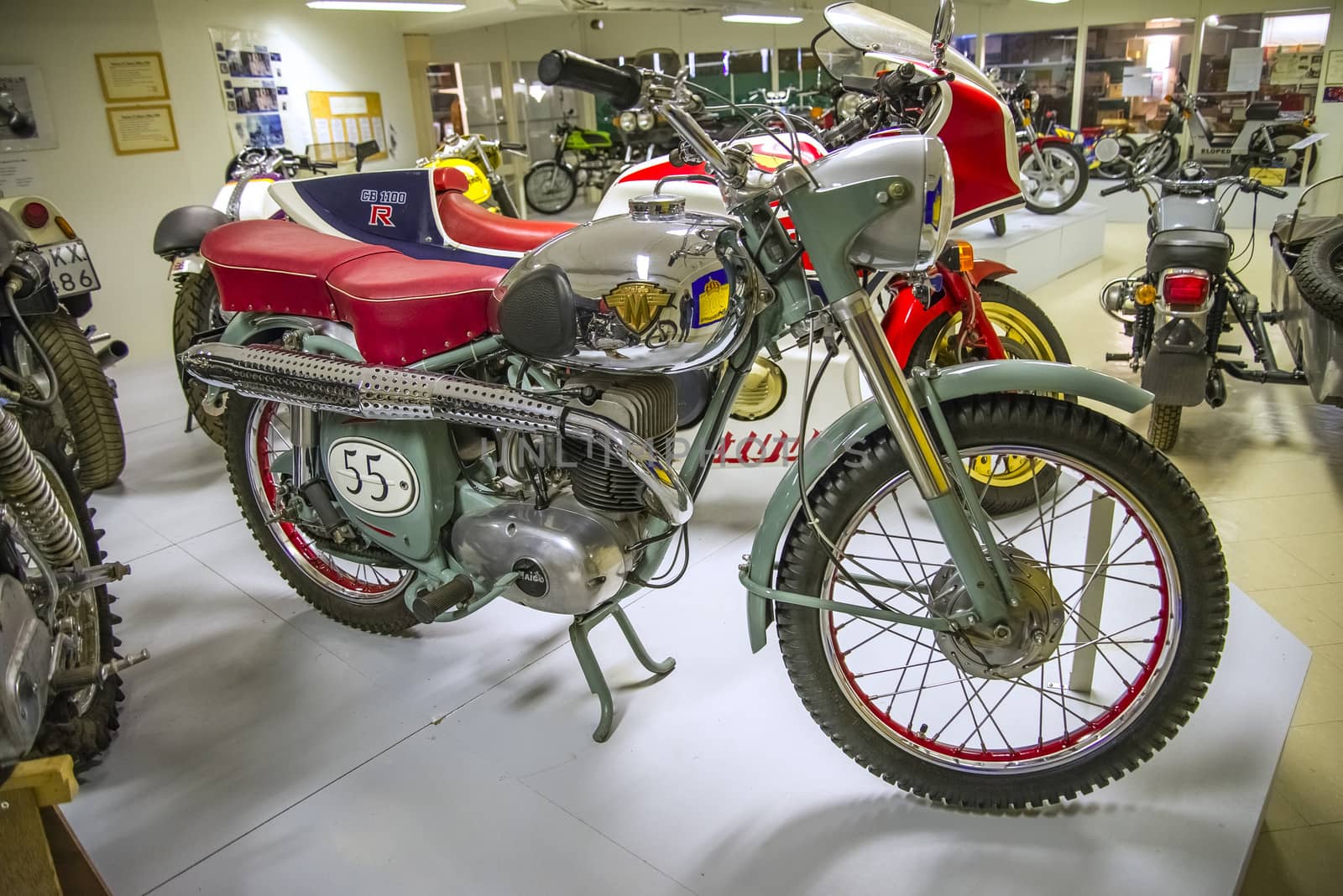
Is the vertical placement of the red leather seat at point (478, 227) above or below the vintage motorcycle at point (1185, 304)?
above

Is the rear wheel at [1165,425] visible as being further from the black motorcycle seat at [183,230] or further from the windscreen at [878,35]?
the black motorcycle seat at [183,230]

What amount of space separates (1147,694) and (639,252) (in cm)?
108

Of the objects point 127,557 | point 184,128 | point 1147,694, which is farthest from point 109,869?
point 184,128

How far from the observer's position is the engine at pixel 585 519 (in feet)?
5.03

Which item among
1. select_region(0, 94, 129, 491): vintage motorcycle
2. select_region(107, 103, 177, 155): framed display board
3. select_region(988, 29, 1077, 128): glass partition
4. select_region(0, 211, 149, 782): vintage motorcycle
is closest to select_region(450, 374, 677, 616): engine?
select_region(0, 211, 149, 782): vintage motorcycle

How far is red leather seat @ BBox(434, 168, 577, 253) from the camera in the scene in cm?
263

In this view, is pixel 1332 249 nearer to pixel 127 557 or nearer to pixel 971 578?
pixel 971 578

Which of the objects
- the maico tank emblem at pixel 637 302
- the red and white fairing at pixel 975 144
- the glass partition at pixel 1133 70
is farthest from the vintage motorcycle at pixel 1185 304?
the glass partition at pixel 1133 70

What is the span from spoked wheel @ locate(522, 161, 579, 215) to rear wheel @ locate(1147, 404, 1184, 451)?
6871 millimetres

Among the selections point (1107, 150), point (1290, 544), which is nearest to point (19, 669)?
point (1290, 544)

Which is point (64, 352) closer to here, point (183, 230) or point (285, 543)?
point (183, 230)

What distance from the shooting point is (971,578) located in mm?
1399

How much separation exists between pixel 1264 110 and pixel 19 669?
26.4 ft

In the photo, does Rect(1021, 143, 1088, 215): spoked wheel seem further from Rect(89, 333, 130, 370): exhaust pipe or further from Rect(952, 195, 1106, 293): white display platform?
Rect(89, 333, 130, 370): exhaust pipe
